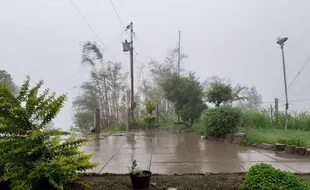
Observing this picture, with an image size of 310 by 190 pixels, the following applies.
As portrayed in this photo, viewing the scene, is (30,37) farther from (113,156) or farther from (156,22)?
(156,22)

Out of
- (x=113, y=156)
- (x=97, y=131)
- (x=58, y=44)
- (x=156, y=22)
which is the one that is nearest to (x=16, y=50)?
(x=58, y=44)

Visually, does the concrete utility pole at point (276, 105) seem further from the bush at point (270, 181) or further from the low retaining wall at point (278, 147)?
the bush at point (270, 181)

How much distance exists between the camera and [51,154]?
94.1 inches

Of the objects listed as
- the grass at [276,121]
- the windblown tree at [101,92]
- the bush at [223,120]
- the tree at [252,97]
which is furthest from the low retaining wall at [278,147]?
the windblown tree at [101,92]

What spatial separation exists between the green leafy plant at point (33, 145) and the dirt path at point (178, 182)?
0.33 metres

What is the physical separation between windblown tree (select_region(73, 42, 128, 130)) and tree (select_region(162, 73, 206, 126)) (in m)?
3.07

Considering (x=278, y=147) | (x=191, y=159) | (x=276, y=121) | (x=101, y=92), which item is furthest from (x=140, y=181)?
(x=101, y=92)

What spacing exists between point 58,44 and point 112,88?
317cm

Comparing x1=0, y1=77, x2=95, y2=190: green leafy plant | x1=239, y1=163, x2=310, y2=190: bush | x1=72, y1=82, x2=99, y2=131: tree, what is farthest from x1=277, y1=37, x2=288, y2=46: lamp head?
x1=72, y1=82, x2=99, y2=131: tree

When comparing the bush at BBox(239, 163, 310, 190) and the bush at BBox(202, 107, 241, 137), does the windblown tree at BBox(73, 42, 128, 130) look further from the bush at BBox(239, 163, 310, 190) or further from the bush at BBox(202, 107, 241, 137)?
the bush at BBox(239, 163, 310, 190)

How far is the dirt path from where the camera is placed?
2.62m

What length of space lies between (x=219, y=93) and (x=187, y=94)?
116 centimetres

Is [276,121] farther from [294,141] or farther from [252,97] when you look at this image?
[294,141]

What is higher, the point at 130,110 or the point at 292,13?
the point at 292,13
